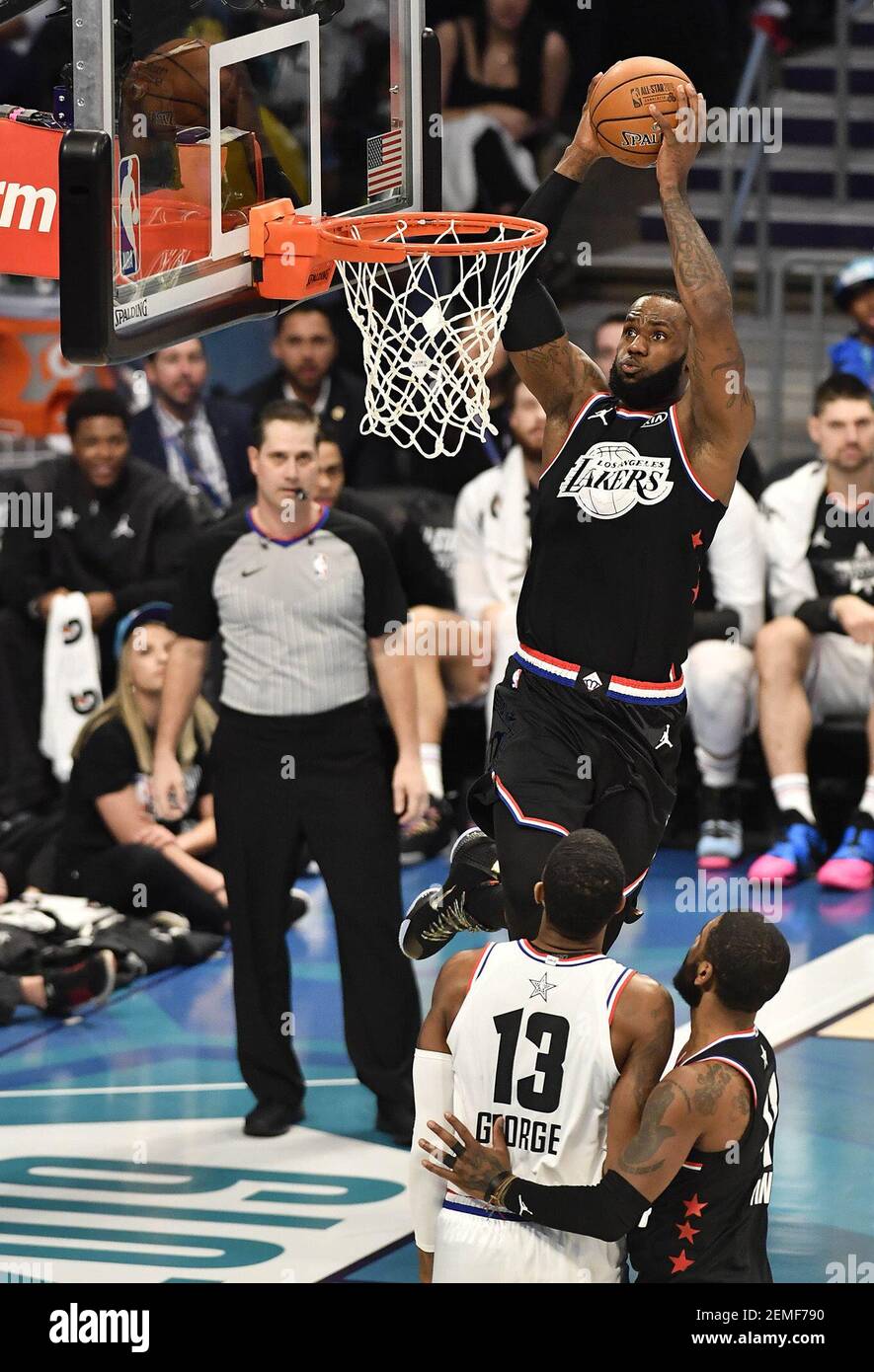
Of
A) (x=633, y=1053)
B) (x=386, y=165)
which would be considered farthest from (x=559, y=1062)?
(x=386, y=165)

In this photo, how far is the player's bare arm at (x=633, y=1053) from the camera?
4566 millimetres

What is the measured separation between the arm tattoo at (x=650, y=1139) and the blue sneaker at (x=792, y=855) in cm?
497

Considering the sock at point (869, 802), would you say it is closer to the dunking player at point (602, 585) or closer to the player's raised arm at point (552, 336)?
the dunking player at point (602, 585)

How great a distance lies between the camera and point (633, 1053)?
4.59 metres

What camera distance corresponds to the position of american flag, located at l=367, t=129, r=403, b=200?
6320mm

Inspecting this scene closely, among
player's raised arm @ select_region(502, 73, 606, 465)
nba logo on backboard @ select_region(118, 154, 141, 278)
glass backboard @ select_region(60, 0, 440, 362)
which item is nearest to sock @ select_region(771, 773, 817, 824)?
glass backboard @ select_region(60, 0, 440, 362)

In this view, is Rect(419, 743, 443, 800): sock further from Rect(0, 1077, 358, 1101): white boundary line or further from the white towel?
Rect(0, 1077, 358, 1101): white boundary line

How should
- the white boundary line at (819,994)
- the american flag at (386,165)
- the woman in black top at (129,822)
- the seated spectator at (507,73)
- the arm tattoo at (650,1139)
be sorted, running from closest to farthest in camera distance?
the arm tattoo at (650,1139)
the american flag at (386,165)
the white boundary line at (819,994)
the woman in black top at (129,822)
the seated spectator at (507,73)

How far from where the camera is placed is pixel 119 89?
5230 millimetres

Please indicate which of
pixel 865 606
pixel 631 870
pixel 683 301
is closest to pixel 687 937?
pixel 865 606

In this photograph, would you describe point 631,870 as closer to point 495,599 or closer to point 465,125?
point 495,599

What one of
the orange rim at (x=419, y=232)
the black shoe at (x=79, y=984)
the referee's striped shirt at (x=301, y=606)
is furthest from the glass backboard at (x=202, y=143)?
the black shoe at (x=79, y=984)
